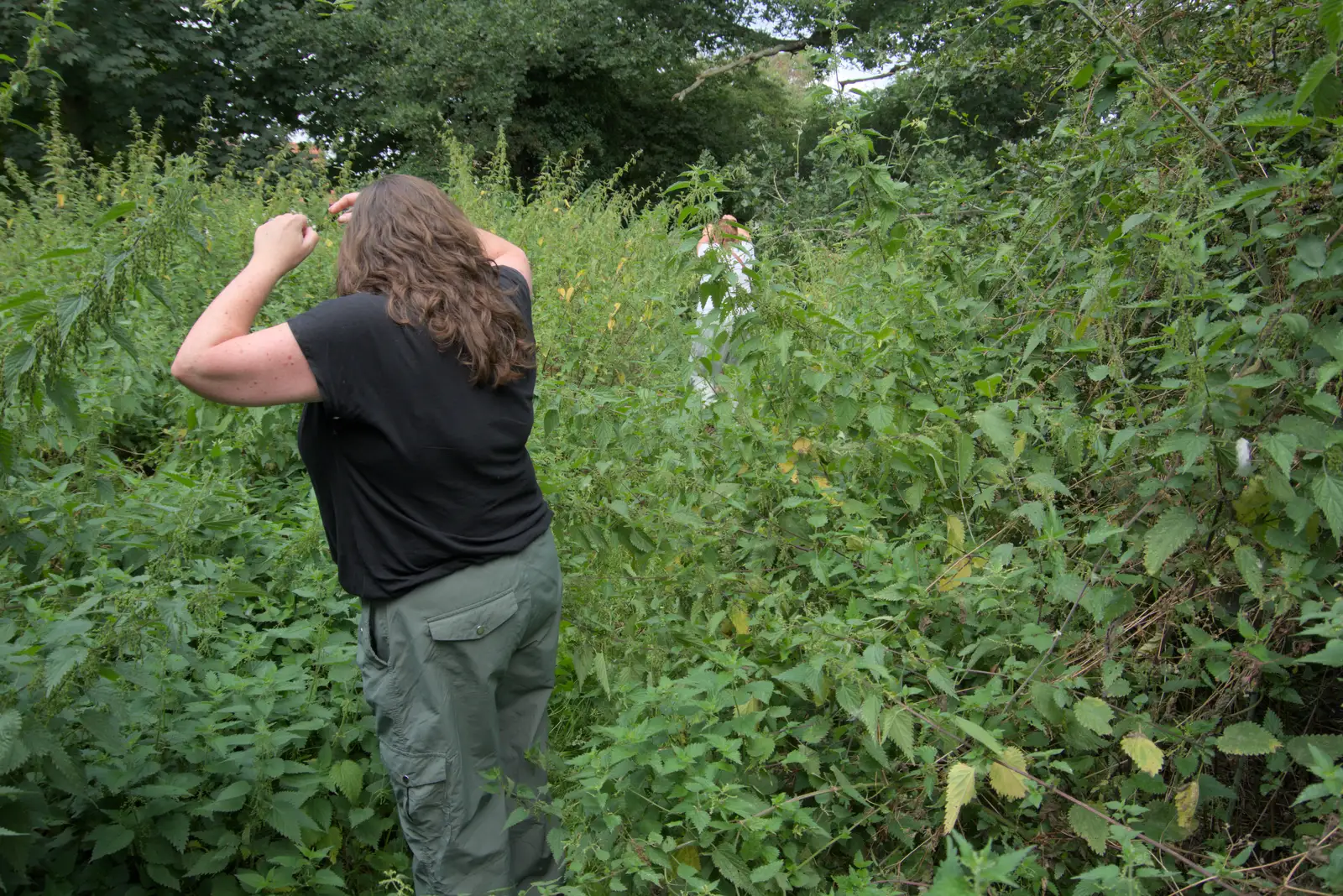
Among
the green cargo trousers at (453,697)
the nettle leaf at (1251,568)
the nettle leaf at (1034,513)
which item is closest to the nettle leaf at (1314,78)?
the nettle leaf at (1251,568)

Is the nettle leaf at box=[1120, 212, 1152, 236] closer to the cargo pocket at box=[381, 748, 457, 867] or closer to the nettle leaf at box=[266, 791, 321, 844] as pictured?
the cargo pocket at box=[381, 748, 457, 867]

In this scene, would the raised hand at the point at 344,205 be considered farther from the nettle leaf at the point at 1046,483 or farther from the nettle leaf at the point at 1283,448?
the nettle leaf at the point at 1283,448

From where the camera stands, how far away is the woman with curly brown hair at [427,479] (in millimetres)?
2062

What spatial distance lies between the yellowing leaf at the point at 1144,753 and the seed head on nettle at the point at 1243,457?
25.4 inches

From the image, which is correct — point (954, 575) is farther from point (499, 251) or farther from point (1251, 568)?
point (499, 251)

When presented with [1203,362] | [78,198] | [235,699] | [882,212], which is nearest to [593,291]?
[882,212]

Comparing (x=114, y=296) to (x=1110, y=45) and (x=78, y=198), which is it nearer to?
(x=1110, y=45)

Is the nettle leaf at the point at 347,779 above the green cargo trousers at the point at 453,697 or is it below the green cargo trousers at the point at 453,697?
below

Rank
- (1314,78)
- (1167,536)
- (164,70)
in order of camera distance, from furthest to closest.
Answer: (164,70) → (1167,536) → (1314,78)

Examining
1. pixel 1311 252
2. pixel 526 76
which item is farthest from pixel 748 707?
pixel 526 76

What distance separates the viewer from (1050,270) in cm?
361

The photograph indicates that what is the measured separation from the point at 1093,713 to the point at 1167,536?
0.44m

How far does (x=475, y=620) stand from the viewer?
2201 mm

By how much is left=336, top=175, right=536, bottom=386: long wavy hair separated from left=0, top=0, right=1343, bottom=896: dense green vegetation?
0.39 meters
